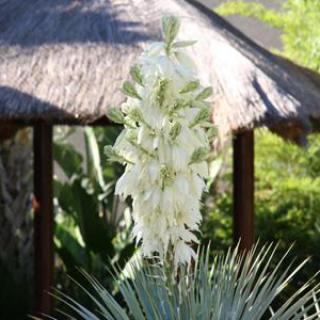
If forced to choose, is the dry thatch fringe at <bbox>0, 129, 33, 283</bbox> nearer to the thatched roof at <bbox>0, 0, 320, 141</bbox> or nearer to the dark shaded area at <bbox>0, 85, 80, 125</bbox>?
the thatched roof at <bbox>0, 0, 320, 141</bbox>

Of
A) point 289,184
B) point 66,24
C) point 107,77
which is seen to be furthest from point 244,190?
point 289,184

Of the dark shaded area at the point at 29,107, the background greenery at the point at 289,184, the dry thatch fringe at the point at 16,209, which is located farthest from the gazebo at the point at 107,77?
the background greenery at the point at 289,184

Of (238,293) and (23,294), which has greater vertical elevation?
(238,293)

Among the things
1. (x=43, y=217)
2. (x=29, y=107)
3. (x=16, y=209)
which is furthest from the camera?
(x=16, y=209)

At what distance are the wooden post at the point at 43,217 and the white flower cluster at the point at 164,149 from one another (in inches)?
168

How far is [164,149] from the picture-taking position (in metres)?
3.73

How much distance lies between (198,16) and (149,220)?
4.19 m

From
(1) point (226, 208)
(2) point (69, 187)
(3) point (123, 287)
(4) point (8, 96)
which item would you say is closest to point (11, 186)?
(2) point (69, 187)

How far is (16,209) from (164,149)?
247 inches

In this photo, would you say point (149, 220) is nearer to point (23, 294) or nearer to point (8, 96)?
point (8, 96)

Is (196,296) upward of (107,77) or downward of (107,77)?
downward

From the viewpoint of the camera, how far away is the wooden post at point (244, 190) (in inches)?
310

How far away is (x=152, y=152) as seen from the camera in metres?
3.75

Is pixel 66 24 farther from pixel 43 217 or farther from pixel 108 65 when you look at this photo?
pixel 43 217
